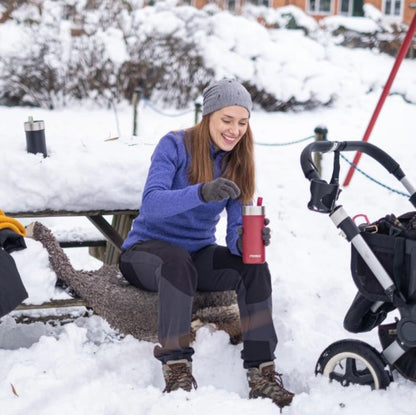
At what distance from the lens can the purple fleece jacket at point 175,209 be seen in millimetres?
2820

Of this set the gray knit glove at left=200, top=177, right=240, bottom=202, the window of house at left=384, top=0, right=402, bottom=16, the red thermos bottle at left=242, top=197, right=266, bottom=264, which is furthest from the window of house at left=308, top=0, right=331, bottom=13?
the gray knit glove at left=200, top=177, right=240, bottom=202

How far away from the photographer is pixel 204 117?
10.0ft

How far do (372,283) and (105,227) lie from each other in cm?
183

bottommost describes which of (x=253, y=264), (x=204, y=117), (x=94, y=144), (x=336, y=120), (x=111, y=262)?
(x=336, y=120)

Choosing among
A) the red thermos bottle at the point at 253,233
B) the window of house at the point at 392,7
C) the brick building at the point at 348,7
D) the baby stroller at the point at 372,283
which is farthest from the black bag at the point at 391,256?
the window of house at the point at 392,7

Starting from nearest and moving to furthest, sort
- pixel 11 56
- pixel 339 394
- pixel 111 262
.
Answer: pixel 339 394, pixel 111 262, pixel 11 56

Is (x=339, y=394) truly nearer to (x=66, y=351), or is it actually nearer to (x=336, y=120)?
(x=66, y=351)

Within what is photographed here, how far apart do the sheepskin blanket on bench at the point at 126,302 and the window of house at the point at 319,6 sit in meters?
23.1

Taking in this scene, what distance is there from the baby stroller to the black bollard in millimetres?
1674

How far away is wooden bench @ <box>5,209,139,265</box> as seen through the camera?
352 cm

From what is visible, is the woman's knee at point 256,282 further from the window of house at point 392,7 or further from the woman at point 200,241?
the window of house at point 392,7

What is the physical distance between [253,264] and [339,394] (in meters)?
0.73

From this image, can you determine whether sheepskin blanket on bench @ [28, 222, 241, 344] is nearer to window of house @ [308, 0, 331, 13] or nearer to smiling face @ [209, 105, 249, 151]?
smiling face @ [209, 105, 249, 151]

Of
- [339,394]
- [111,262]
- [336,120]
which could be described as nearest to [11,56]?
[336,120]
